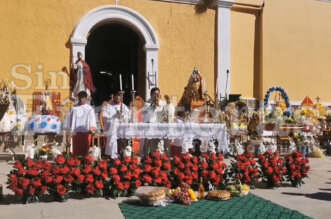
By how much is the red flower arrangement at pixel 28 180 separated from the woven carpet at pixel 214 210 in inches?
43.1

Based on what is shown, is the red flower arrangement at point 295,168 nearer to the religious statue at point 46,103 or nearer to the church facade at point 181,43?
the church facade at point 181,43

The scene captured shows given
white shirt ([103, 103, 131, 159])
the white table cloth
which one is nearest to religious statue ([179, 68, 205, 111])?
the white table cloth

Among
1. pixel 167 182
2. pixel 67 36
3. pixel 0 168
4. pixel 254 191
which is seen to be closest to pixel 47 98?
pixel 67 36

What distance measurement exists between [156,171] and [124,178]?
48cm

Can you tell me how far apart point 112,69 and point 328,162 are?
10600 mm

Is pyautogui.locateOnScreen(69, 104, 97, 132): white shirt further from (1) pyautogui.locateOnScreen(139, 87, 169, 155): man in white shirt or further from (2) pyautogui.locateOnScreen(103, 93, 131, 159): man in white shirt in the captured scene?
(1) pyautogui.locateOnScreen(139, 87, 169, 155): man in white shirt

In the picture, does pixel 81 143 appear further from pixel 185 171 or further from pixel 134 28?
pixel 134 28

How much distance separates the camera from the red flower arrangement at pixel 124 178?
550 cm

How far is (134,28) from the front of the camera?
38.8ft

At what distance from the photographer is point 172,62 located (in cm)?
1212

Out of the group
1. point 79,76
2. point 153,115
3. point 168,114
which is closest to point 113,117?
point 153,115

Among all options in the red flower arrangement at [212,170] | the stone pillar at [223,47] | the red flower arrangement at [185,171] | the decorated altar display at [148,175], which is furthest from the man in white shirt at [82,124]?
the stone pillar at [223,47]

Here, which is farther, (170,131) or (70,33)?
(70,33)

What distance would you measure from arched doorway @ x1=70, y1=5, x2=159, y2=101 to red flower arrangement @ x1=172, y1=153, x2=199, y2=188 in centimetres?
606
